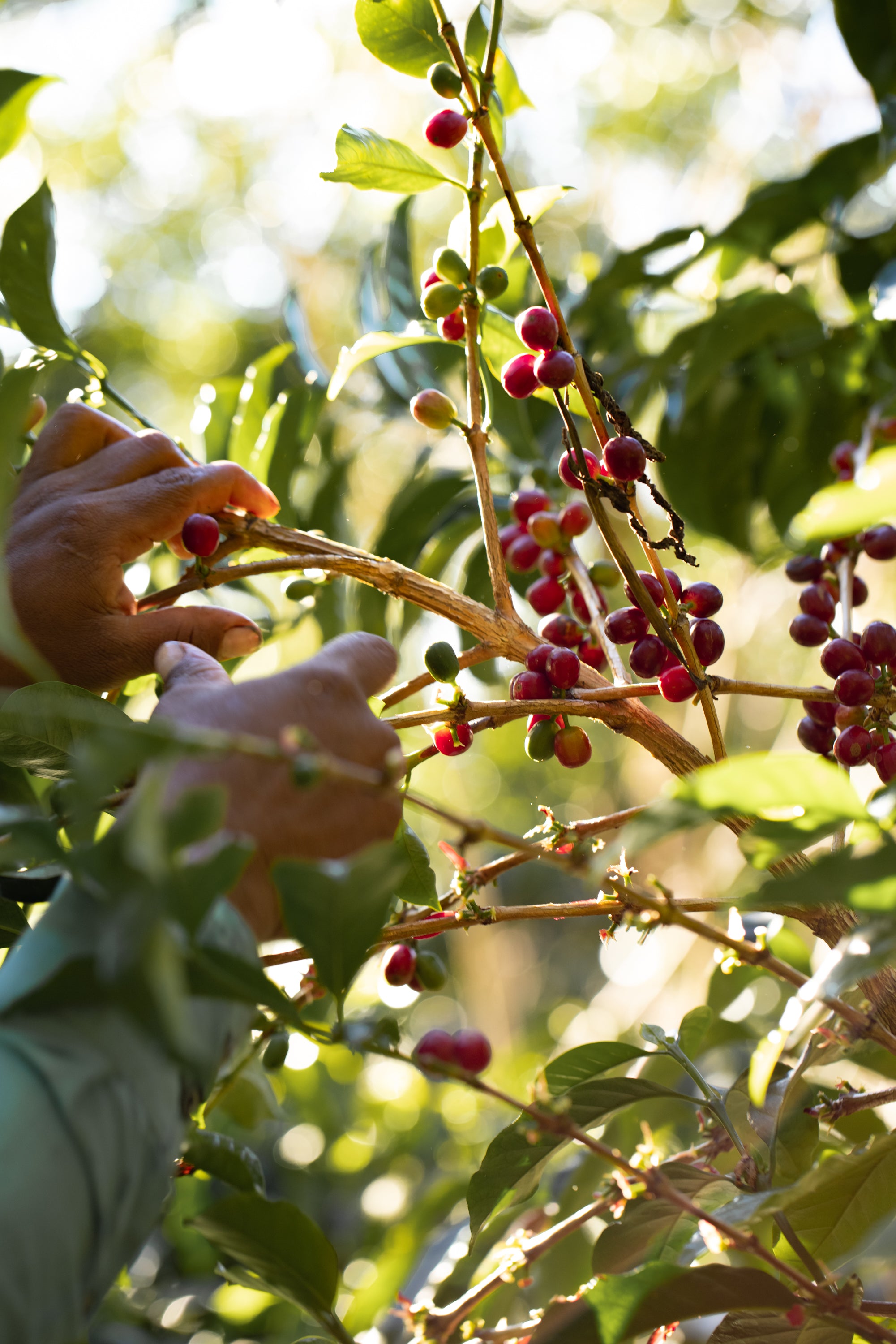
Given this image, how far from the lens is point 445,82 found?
0.51 metres

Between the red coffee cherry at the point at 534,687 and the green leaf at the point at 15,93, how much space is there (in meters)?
0.45

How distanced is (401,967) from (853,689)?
1.10 feet

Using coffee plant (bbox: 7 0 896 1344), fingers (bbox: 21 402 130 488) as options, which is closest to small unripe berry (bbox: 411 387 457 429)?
coffee plant (bbox: 7 0 896 1344)

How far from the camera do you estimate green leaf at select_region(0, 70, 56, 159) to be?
54 cm

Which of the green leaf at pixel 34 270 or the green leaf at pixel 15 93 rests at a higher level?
the green leaf at pixel 15 93

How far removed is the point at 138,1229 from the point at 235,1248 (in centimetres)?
10

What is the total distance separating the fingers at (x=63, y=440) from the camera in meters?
0.60

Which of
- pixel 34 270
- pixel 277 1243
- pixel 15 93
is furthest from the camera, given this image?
pixel 34 270

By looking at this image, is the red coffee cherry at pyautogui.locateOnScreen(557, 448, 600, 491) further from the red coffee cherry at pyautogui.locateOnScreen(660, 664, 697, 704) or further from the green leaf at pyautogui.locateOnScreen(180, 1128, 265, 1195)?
the green leaf at pyautogui.locateOnScreen(180, 1128, 265, 1195)

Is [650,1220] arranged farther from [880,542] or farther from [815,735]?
[880,542]

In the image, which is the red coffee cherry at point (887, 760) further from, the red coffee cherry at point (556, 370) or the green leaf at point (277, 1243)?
the green leaf at point (277, 1243)

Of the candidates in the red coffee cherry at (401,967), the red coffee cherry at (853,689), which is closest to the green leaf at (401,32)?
the red coffee cherry at (853,689)

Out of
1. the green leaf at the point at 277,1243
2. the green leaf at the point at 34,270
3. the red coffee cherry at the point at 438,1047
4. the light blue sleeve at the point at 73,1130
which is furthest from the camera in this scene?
the green leaf at the point at 34,270

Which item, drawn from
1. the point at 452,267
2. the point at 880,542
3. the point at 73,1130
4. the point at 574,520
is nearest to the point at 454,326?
the point at 452,267
